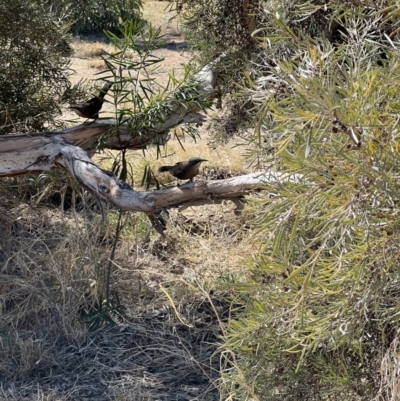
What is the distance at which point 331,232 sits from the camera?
188cm

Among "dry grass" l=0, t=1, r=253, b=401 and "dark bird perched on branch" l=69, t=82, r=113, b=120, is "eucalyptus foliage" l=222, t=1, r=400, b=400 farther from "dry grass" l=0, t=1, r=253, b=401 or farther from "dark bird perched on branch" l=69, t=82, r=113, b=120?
"dark bird perched on branch" l=69, t=82, r=113, b=120

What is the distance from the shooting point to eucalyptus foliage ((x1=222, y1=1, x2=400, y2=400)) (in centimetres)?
185

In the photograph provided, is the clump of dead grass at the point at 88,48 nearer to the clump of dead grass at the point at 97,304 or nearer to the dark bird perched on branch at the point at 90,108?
the clump of dead grass at the point at 97,304

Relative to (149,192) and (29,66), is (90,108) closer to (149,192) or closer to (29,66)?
(29,66)

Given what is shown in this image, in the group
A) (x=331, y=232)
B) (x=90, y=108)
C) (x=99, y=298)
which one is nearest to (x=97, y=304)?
(x=99, y=298)

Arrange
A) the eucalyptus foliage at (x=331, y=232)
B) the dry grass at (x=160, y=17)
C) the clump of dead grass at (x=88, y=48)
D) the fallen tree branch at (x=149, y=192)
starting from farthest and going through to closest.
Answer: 1. the dry grass at (x=160, y=17)
2. the clump of dead grass at (x=88, y=48)
3. the fallen tree branch at (x=149, y=192)
4. the eucalyptus foliage at (x=331, y=232)

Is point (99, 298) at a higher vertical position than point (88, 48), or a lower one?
higher

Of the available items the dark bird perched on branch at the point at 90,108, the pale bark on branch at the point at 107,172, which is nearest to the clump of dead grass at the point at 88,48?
the dark bird perched on branch at the point at 90,108

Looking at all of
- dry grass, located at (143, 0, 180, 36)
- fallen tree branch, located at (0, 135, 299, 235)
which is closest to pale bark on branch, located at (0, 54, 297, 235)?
fallen tree branch, located at (0, 135, 299, 235)

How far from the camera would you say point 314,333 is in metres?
2.15

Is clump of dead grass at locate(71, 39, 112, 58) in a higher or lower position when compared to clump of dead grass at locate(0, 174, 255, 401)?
lower

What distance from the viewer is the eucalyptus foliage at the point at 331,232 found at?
1.85 m

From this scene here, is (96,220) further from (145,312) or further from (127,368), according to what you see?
(127,368)

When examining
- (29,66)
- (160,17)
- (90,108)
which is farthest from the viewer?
(160,17)
